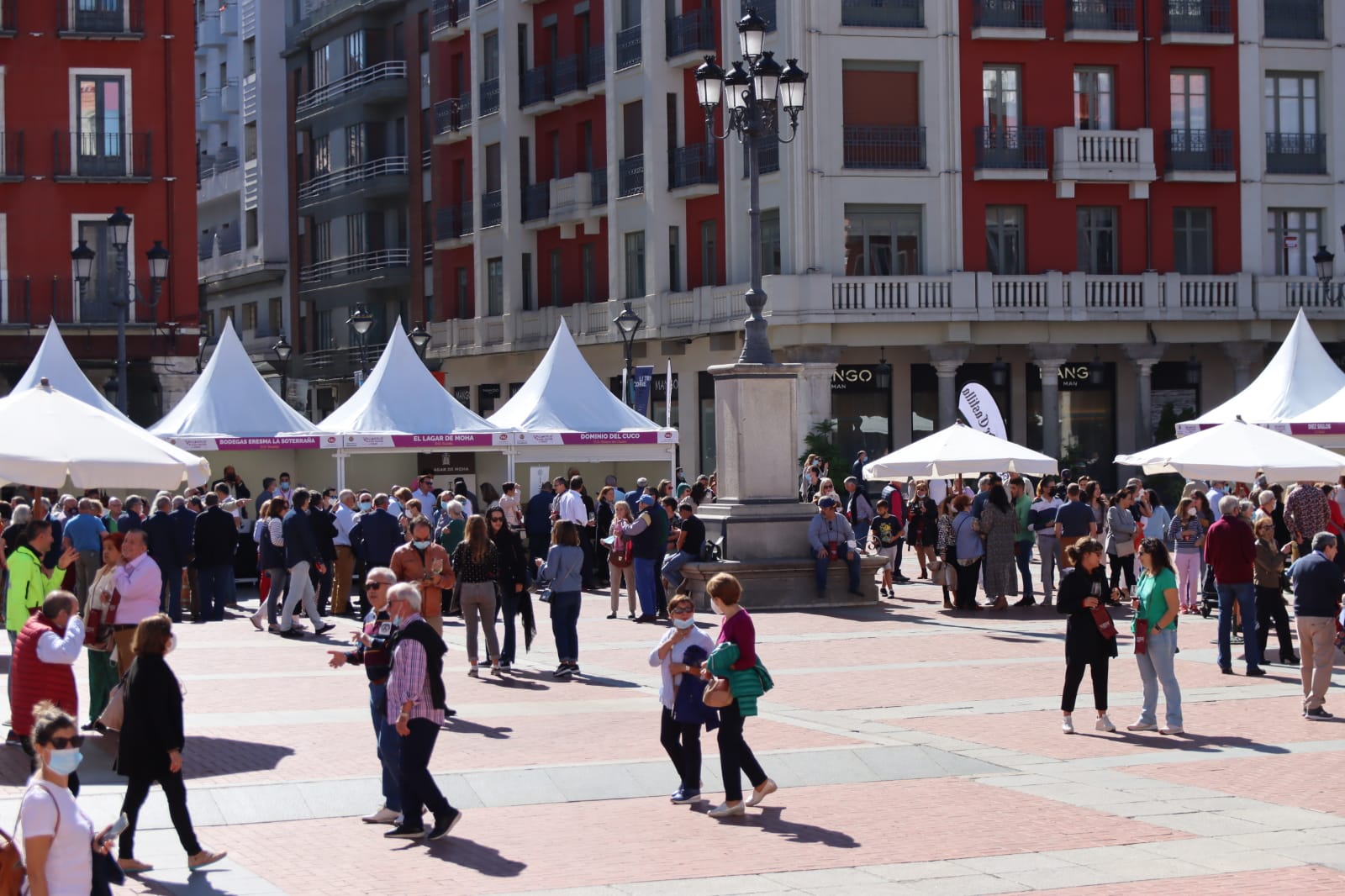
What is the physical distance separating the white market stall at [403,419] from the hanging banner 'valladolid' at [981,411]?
7.90 metres

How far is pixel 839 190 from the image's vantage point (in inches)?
1753

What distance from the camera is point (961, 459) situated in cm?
2770

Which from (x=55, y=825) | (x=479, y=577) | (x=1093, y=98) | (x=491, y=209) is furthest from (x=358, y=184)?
(x=55, y=825)

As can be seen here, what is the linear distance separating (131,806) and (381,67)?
187ft

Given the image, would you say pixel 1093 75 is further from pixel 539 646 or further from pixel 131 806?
pixel 131 806

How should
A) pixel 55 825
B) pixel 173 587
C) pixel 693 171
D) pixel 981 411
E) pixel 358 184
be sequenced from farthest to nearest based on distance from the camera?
pixel 358 184
pixel 693 171
pixel 981 411
pixel 173 587
pixel 55 825

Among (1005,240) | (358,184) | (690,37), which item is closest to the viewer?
(1005,240)

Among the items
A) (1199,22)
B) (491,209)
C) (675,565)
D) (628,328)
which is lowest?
(675,565)

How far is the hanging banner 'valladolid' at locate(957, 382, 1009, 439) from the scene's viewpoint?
32.8 meters

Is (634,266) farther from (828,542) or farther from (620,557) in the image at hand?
(620,557)

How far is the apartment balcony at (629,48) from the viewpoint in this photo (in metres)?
49.9

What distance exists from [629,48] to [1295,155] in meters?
17.1

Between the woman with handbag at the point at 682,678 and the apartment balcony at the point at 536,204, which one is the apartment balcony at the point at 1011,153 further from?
the woman with handbag at the point at 682,678

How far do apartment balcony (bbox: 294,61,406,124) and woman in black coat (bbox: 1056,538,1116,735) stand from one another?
172 ft
